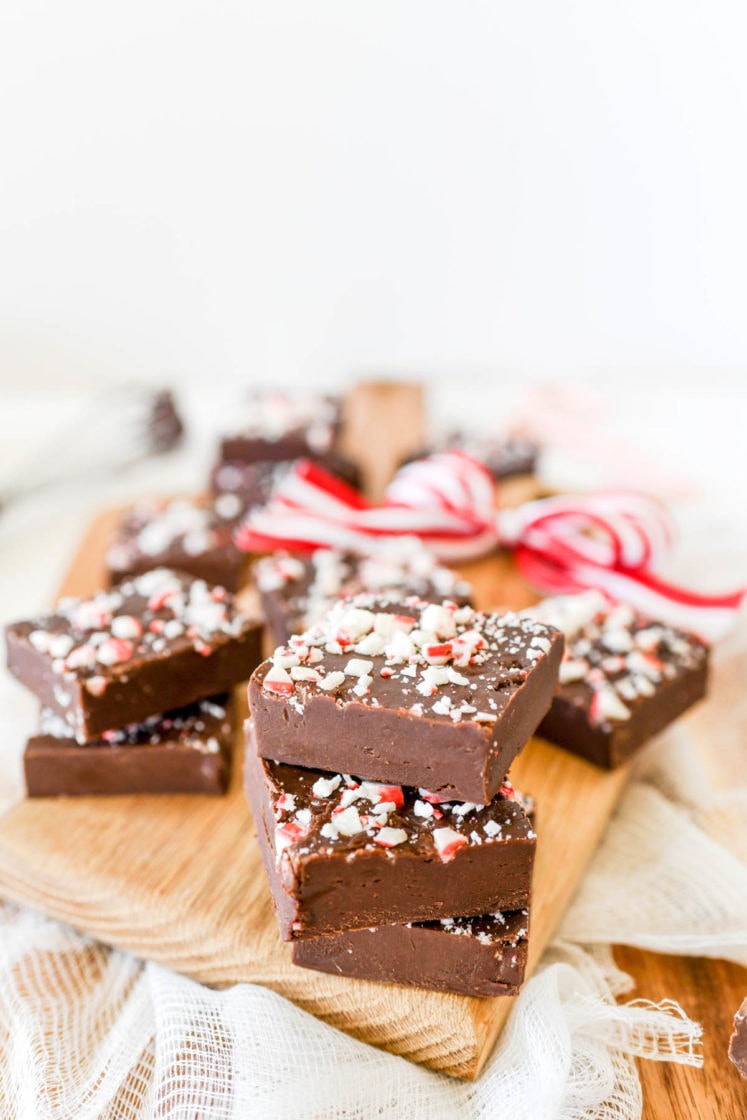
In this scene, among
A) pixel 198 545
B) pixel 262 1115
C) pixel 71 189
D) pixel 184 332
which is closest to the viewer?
pixel 262 1115

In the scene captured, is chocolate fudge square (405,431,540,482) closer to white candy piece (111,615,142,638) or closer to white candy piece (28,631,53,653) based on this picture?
white candy piece (111,615,142,638)

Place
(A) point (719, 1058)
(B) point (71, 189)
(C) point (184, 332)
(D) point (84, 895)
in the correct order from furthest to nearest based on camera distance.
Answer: (C) point (184, 332) → (B) point (71, 189) → (D) point (84, 895) → (A) point (719, 1058)

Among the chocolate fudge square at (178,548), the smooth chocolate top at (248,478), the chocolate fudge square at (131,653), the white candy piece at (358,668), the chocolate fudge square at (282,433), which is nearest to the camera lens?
the white candy piece at (358,668)

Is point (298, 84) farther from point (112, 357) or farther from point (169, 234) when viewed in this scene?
point (112, 357)

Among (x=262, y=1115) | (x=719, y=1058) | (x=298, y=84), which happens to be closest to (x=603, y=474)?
(x=298, y=84)

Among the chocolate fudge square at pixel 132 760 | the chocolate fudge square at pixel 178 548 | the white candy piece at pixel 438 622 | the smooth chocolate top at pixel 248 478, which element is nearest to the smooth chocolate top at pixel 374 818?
the white candy piece at pixel 438 622

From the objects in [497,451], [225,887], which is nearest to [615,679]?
[225,887]

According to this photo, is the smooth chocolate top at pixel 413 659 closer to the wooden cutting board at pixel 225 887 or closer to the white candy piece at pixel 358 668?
the white candy piece at pixel 358 668
